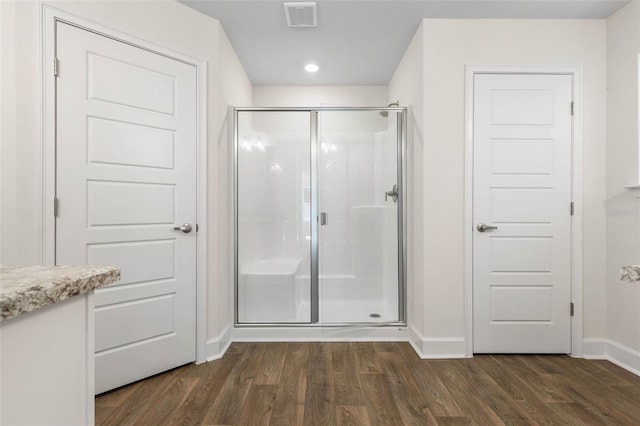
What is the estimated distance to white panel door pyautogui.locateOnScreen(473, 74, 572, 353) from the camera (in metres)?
2.66

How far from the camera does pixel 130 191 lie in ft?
7.20

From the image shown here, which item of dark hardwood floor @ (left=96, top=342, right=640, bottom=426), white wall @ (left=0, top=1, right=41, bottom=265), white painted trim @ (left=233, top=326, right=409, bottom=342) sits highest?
white wall @ (left=0, top=1, right=41, bottom=265)

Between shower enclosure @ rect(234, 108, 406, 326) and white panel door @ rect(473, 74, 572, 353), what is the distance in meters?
0.65

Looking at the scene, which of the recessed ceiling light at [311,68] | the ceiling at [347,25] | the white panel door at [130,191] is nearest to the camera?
the white panel door at [130,191]

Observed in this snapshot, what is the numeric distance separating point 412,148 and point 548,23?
1.35 metres

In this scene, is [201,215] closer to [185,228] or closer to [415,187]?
[185,228]

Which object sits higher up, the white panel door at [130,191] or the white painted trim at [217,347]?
the white panel door at [130,191]

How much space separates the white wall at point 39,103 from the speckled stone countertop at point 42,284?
129 centimetres

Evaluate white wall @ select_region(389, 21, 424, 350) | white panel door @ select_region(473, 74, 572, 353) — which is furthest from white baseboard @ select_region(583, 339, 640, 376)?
white wall @ select_region(389, 21, 424, 350)

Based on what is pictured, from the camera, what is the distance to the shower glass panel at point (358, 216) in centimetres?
300

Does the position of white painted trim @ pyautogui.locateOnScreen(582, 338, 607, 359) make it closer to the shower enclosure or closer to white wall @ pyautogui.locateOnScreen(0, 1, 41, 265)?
the shower enclosure

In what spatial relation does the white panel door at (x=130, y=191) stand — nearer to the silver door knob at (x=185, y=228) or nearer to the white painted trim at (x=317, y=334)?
the silver door knob at (x=185, y=228)

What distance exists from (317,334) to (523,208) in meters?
1.93

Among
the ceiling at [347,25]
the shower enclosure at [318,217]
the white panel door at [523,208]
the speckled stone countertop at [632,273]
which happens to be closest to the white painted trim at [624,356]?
the white panel door at [523,208]
